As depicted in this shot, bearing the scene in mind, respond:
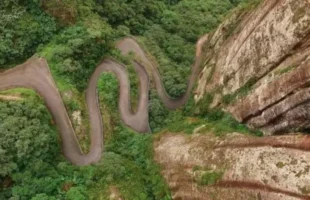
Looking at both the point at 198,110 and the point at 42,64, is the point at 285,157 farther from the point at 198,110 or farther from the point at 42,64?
the point at 42,64

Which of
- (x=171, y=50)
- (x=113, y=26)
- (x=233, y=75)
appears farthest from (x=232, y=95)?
(x=113, y=26)

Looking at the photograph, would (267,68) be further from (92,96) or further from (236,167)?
(92,96)

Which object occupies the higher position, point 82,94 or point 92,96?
point 82,94

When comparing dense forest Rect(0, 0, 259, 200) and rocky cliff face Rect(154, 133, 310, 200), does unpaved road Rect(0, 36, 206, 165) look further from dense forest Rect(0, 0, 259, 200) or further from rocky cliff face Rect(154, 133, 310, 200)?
rocky cliff face Rect(154, 133, 310, 200)

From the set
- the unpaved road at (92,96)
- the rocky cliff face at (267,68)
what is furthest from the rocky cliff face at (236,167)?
the unpaved road at (92,96)

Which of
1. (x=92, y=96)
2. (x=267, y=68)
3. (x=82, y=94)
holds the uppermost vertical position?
(x=82, y=94)

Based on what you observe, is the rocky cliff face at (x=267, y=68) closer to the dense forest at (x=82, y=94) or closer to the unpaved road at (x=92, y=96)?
the dense forest at (x=82, y=94)

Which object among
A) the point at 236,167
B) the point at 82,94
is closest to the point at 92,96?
the point at 82,94
